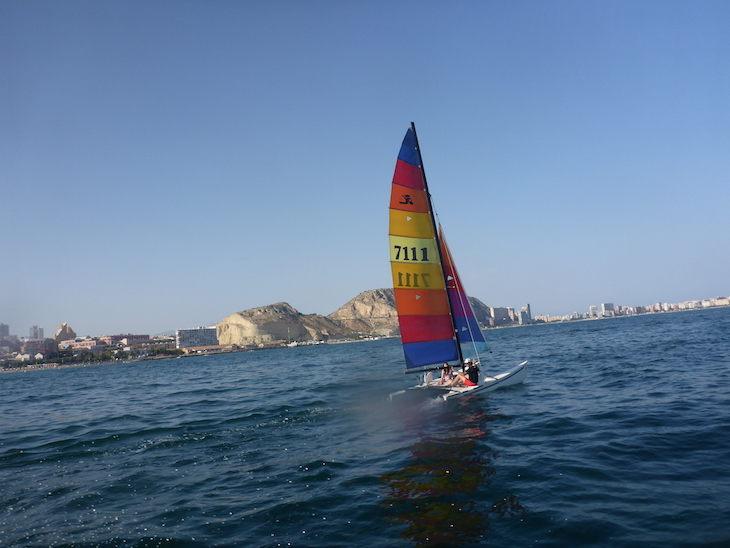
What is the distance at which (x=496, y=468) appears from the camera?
33.9ft

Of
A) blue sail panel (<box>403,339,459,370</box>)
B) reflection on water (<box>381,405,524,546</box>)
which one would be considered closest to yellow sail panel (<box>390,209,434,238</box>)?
blue sail panel (<box>403,339,459,370</box>)

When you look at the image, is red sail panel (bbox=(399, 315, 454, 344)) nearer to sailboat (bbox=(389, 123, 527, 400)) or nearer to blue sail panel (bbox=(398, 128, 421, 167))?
sailboat (bbox=(389, 123, 527, 400))

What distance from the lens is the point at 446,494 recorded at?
8961 mm

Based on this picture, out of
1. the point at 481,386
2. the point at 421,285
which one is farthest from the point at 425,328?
the point at 481,386

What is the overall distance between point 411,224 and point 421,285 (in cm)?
299

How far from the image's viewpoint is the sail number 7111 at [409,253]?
19.0 m

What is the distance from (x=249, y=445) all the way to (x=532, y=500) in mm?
9880

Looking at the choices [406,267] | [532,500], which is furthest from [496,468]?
[406,267]

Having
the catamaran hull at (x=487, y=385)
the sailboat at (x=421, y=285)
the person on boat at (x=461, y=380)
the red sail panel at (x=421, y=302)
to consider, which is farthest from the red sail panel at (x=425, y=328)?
the catamaran hull at (x=487, y=385)

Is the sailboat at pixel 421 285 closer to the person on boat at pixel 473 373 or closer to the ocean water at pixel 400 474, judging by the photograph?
the person on boat at pixel 473 373

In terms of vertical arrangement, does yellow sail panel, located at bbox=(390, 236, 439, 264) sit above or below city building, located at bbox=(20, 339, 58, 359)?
above

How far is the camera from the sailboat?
1905cm

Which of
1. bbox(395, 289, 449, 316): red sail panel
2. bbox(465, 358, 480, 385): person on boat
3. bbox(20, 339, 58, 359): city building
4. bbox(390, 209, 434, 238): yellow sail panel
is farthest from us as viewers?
bbox(20, 339, 58, 359): city building

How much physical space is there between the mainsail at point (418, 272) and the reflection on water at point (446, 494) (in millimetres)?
6926
